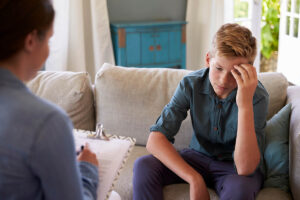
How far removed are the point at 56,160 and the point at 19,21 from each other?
0.28 meters

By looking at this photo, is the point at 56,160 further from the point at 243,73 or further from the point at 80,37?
the point at 80,37

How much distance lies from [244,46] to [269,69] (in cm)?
391

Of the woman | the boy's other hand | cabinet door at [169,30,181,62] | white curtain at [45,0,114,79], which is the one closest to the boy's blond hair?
the boy's other hand

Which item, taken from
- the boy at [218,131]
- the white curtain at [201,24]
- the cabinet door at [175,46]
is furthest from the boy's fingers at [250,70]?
the white curtain at [201,24]

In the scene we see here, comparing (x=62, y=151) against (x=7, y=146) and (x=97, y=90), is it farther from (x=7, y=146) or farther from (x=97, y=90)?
(x=97, y=90)

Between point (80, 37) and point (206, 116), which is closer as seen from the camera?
point (206, 116)

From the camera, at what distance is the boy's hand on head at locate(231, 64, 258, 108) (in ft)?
4.55

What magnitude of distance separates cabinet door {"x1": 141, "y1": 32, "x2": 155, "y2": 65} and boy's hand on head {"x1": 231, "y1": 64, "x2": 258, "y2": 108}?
2159 millimetres

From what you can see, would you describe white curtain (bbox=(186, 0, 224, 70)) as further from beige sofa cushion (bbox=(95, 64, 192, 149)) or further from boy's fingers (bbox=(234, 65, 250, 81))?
boy's fingers (bbox=(234, 65, 250, 81))

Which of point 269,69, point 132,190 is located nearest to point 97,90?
point 132,190

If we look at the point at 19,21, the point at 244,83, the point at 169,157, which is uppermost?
the point at 19,21

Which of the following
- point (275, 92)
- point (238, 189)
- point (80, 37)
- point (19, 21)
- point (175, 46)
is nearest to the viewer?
point (19, 21)

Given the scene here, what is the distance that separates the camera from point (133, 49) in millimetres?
3482

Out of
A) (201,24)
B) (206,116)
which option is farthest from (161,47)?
(206,116)
